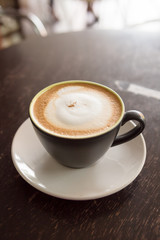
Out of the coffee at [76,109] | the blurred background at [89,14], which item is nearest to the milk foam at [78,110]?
the coffee at [76,109]

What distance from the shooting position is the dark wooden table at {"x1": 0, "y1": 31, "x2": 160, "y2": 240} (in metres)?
0.40

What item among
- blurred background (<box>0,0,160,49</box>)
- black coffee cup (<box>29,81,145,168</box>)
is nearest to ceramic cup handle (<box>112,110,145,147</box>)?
black coffee cup (<box>29,81,145,168</box>)

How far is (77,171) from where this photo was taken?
1.58 feet

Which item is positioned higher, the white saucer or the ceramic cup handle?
the ceramic cup handle

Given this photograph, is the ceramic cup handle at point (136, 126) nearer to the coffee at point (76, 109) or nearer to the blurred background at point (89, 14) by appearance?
the coffee at point (76, 109)

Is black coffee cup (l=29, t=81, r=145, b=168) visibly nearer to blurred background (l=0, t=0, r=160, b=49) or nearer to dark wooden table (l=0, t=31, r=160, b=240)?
dark wooden table (l=0, t=31, r=160, b=240)

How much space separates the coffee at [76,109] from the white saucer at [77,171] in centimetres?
8

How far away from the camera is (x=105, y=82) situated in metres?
0.78

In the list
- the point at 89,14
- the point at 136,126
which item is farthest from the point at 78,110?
the point at 89,14

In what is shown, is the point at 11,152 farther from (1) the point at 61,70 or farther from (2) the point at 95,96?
(1) the point at 61,70

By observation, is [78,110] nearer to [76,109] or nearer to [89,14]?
[76,109]

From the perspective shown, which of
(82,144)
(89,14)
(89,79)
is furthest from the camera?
(89,14)

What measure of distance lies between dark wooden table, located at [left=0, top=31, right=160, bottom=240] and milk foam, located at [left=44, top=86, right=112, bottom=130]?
133mm

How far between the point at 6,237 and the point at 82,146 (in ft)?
0.61
